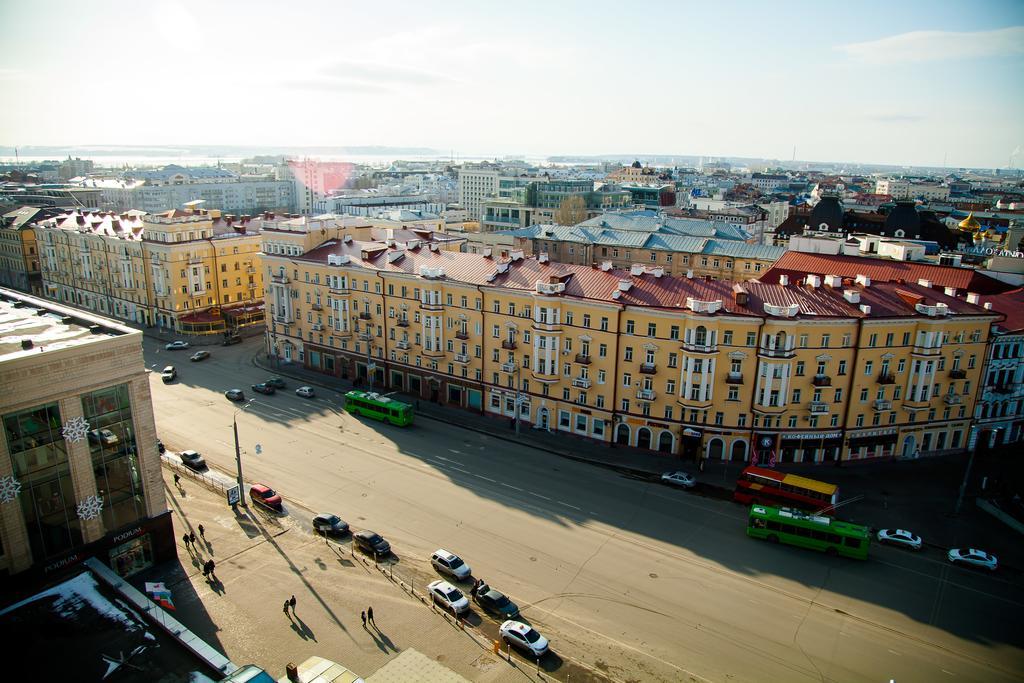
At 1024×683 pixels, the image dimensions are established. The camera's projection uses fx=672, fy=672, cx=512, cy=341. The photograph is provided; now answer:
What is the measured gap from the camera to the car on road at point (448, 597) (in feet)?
132

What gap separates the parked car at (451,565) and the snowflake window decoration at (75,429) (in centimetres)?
2241

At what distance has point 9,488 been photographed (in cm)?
3556

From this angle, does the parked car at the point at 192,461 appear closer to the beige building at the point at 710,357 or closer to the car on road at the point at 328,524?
the car on road at the point at 328,524

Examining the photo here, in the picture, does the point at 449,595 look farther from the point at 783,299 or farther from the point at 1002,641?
the point at 783,299

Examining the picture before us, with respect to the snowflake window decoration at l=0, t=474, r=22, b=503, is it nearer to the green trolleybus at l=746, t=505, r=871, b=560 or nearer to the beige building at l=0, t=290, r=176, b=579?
the beige building at l=0, t=290, r=176, b=579

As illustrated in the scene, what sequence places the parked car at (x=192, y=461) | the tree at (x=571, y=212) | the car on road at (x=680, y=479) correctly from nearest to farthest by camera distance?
the car on road at (x=680, y=479), the parked car at (x=192, y=461), the tree at (x=571, y=212)

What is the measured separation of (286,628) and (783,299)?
48738 mm

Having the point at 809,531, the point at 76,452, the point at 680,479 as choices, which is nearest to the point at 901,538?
the point at 809,531

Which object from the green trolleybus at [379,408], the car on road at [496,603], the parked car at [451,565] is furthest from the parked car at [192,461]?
the car on road at [496,603]

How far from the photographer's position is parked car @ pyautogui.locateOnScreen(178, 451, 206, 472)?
190 ft

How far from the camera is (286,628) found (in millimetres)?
38812

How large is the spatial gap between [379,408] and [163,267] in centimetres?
5248

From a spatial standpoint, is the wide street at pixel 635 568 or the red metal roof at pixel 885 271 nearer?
the wide street at pixel 635 568

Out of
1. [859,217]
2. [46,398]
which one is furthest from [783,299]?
[859,217]
